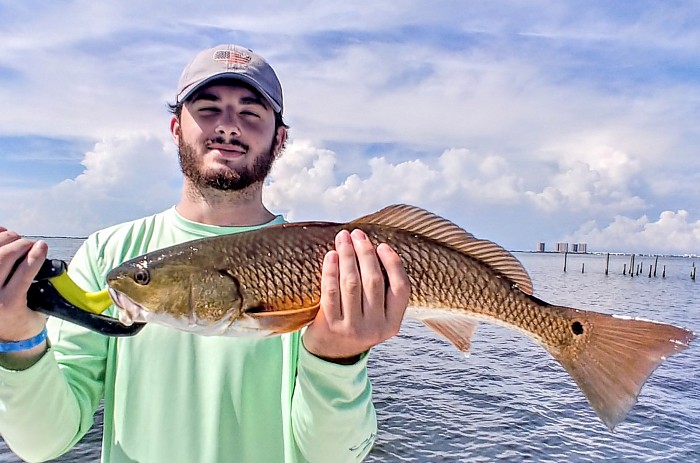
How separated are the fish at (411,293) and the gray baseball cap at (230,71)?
117 cm

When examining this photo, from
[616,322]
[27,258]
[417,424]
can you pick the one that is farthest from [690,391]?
[27,258]

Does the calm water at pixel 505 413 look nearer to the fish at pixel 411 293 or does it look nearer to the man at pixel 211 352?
the man at pixel 211 352

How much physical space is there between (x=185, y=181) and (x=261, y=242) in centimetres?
114

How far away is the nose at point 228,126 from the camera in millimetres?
3404

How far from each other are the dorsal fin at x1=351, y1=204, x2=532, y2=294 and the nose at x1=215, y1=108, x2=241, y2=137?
1147 mm

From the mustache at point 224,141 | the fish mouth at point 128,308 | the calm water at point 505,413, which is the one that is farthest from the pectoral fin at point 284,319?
the calm water at point 505,413

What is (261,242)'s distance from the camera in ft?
8.80

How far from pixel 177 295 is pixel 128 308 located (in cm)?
22

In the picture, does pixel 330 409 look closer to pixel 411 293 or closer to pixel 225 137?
pixel 411 293

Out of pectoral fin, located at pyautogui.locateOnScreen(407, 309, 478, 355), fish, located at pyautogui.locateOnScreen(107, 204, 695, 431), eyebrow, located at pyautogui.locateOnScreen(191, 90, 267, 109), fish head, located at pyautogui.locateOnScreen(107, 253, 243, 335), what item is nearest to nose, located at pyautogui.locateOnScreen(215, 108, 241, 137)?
eyebrow, located at pyautogui.locateOnScreen(191, 90, 267, 109)

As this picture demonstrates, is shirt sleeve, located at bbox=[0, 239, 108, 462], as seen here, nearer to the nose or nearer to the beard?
the beard

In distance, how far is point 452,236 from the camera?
2787mm

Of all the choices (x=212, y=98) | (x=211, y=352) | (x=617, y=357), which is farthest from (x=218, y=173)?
(x=617, y=357)

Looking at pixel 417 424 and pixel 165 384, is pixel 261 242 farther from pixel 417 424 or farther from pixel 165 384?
pixel 417 424
